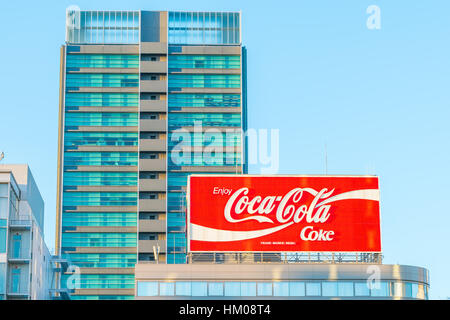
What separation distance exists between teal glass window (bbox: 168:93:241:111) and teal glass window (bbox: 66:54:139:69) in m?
11.9

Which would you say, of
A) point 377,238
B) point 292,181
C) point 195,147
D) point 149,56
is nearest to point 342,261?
point 377,238

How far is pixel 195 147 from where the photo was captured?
18112cm

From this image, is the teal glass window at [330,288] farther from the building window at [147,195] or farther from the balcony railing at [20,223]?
the building window at [147,195]

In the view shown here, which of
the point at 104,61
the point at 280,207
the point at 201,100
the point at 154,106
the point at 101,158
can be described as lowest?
the point at 280,207

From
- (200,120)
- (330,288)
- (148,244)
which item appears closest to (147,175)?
(148,244)

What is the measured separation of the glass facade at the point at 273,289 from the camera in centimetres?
8912

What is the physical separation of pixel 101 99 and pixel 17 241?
85.9 metres

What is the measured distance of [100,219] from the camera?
17862 cm

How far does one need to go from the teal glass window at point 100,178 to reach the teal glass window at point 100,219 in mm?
6703

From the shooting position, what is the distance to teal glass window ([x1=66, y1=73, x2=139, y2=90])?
18375cm

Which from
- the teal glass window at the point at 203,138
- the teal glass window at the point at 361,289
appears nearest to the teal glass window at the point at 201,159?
the teal glass window at the point at 203,138

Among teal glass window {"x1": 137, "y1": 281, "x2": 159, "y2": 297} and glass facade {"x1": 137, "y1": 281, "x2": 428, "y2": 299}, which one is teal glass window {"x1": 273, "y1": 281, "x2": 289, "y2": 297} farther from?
teal glass window {"x1": 137, "y1": 281, "x2": 159, "y2": 297}

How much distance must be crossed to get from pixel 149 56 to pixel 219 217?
102m

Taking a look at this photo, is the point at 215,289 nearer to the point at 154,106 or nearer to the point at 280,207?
the point at 280,207
